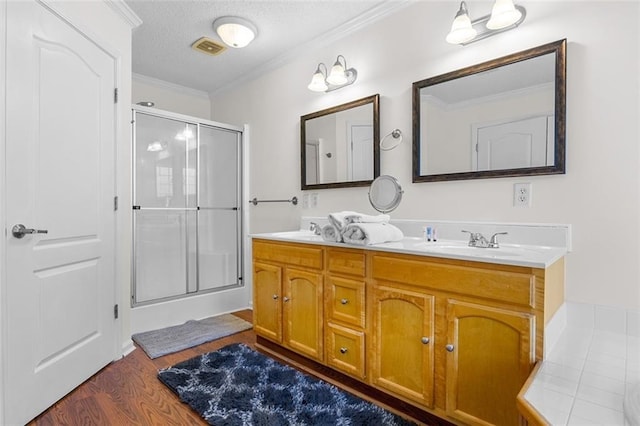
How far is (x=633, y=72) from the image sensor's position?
1.39 m

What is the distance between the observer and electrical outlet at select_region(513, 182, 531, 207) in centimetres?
164

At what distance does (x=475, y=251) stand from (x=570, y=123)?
74 cm

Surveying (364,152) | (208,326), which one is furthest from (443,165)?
(208,326)

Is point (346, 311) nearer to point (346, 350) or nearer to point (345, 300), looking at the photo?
point (345, 300)

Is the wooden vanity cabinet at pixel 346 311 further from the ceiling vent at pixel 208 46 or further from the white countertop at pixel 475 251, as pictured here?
the ceiling vent at pixel 208 46

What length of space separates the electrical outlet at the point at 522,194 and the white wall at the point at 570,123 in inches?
0.8

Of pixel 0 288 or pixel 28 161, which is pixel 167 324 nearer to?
pixel 0 288

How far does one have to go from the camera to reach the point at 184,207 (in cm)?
303

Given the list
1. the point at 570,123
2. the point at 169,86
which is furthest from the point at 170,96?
the point at 570,123

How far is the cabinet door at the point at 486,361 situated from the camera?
1.21m

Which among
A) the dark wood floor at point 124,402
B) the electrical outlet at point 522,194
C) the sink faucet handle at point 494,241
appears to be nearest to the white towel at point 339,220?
the sink faucet handle at point 494,241

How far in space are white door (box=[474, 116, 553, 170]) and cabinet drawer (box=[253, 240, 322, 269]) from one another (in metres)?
1.04

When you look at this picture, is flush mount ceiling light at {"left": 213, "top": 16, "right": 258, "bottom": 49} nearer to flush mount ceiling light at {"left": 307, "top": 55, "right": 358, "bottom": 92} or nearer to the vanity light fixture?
flush mount ceiling light at {"left": 307, "top": 55, "right": 358, "bottom": 92}

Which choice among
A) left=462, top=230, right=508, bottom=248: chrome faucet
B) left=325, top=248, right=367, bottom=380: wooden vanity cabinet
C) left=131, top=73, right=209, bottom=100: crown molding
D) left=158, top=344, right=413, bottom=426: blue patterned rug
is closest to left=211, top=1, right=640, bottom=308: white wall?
left=462, top=230, right=508, bottom=248: chrome faucet
